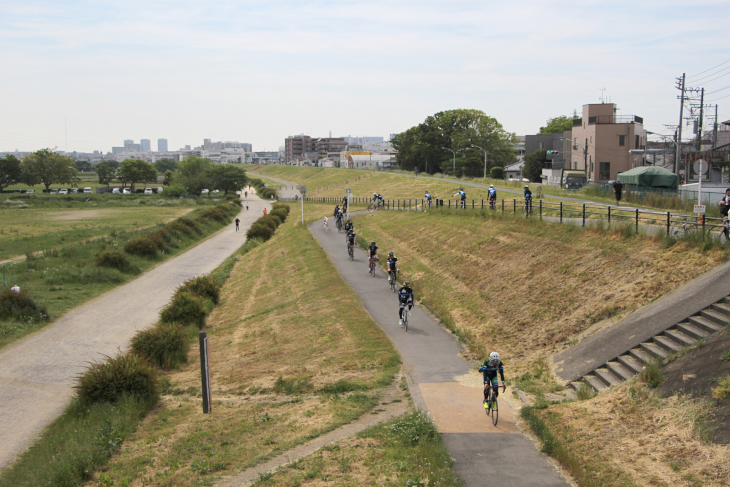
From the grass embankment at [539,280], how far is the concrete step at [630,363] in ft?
5.87

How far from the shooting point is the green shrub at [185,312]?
24.8 m

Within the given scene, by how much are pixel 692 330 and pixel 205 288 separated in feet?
72.4

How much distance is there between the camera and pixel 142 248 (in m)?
43.8

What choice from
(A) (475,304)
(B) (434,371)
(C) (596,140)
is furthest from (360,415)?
(C) (596,140)

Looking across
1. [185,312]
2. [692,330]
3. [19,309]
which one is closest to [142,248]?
[19,309]

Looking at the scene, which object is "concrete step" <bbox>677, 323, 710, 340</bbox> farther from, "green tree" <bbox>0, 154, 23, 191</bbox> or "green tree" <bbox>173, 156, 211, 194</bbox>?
"green tree" <bbox>0, 154, 23, 191</bbox>

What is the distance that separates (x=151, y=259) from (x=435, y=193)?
32159mm

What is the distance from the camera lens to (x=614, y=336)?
14.4 metres

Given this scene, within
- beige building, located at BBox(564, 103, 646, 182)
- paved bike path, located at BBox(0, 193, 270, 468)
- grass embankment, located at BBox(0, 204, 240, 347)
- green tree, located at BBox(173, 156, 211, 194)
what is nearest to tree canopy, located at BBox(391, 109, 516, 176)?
beige building, located at BBox(564, 103, 646, 182)

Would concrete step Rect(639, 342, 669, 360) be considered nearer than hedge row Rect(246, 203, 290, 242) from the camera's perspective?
Yes

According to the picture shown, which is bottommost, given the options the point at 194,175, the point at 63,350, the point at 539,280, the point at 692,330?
the point at 63,350

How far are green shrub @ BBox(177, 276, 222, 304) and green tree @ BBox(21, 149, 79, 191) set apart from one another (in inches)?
4796

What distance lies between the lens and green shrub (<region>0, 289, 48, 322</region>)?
84.1 feet

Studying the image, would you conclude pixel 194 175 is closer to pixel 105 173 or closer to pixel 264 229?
pixel 105 173
